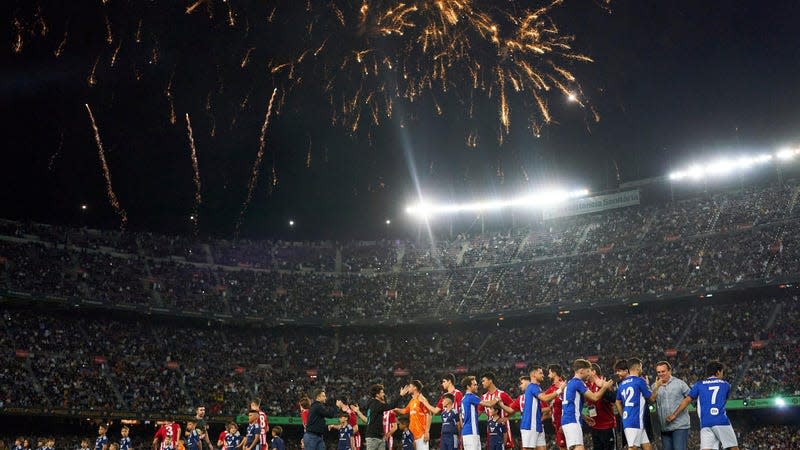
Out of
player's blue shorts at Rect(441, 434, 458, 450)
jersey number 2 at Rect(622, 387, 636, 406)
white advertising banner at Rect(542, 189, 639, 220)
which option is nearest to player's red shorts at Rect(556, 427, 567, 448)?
jersey number 2 at Rect(622, 387, 636, 406)

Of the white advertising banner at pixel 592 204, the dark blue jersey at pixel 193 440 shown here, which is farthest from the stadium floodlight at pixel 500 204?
the dark blue jersey at pixel 193 440

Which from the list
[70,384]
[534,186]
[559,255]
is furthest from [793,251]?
[70,384]

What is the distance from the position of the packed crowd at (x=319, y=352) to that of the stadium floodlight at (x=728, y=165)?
1222cm

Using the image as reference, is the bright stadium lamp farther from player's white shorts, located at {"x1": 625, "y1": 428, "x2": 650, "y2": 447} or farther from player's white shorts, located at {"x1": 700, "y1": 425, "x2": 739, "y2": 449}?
player's white shorts, located at {"x1": 625, "y1": 428, "x2": 650, "y2": 447}

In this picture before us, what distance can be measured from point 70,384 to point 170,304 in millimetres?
10263

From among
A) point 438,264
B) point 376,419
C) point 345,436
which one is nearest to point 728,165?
point 438,264

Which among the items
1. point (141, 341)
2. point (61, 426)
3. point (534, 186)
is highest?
point (534, 186)

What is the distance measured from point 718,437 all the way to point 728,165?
46.9 m

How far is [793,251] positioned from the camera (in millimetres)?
44156

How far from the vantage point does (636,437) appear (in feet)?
38.8

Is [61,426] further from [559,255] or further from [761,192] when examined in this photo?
[761,192]

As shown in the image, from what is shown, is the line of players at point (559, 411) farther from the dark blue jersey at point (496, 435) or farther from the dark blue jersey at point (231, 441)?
the dark blue jersey at point (231, 441)

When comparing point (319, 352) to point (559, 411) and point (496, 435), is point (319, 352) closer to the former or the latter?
point (496, 435)

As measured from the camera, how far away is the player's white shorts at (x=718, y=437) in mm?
12062
